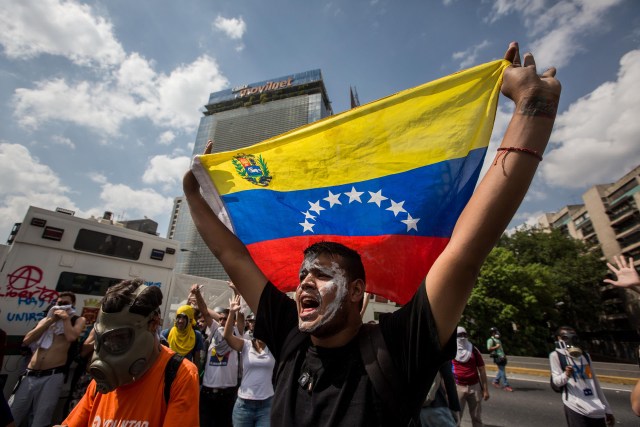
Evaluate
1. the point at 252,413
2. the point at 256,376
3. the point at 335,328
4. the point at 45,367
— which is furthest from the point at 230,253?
the point at 45,367

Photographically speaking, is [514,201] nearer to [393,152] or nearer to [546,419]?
[393,152]

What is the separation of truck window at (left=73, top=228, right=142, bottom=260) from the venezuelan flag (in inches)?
255

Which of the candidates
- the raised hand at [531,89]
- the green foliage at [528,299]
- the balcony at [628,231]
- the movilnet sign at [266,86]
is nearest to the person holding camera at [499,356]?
the raised hand at [531,89]

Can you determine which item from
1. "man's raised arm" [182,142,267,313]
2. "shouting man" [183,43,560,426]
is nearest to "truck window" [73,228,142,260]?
"man's raised arm" [182,142,267,313]

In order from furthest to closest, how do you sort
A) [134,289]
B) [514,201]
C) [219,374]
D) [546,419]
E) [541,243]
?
1. [541,243]
2. [546,419]
3. [219,374]
4. [134,289]
5. [514,201]

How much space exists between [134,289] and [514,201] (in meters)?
2.69

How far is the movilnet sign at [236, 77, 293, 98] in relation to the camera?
10006 centimetres

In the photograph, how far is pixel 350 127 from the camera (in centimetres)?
270

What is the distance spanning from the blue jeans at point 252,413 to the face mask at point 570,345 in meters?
4.97

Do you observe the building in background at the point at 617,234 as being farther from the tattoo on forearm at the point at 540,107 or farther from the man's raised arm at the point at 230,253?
the man's raised arm at the point at 230,253

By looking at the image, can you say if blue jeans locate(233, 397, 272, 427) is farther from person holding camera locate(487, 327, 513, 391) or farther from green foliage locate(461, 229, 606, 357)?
green foliage locate(461, 229, 606, 357)

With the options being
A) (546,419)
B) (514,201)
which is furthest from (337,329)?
(546,419)

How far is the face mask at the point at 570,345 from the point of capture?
5.09 meters

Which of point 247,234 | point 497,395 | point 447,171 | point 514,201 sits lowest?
point 497,395
